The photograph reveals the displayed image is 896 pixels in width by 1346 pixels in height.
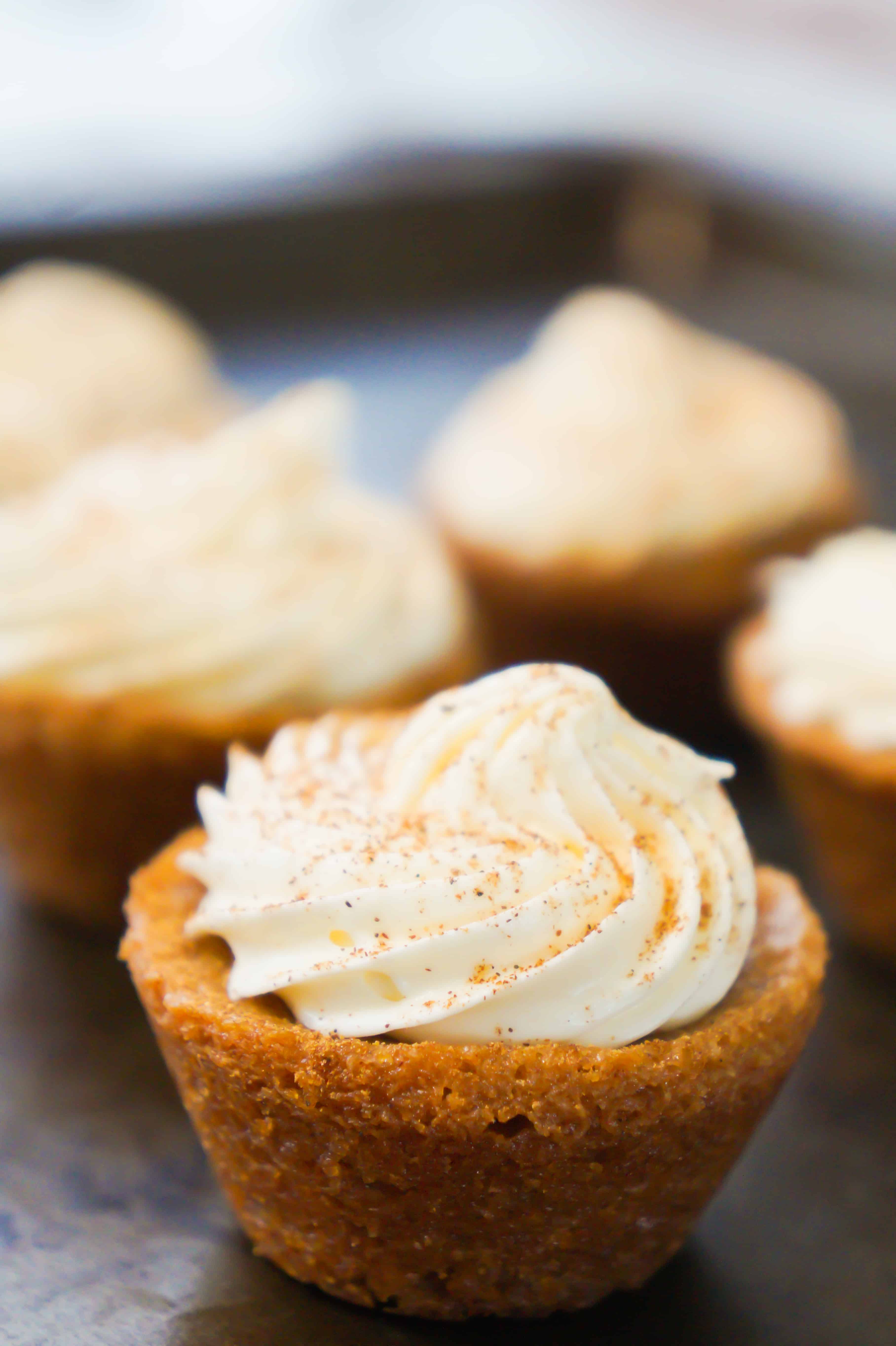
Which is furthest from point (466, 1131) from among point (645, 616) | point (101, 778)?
point (645, 616)

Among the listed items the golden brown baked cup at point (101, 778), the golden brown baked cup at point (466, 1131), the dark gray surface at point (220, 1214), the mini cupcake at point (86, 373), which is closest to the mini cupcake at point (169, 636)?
the golden brown baked cup at point (101, 778)

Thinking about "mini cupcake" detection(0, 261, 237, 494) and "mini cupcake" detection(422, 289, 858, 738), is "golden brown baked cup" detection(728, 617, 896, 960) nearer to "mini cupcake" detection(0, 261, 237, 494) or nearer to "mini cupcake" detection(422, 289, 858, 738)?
"mini cupcake" detection(422, 289, 858, 738)

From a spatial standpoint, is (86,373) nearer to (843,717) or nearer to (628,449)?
(628,449)

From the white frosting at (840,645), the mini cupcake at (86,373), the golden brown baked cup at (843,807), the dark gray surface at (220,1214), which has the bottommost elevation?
the dark gray surface at (220,1214)

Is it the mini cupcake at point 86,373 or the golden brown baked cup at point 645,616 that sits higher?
the mini cupcake at point 86,373

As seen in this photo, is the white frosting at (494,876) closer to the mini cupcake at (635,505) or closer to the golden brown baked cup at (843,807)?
the golden brown baked cup at (843,807)

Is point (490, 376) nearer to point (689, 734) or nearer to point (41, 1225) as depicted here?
point (689, 734)

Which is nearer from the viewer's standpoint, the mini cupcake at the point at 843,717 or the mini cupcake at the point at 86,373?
the mini cupcake at the point at 843,717
